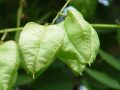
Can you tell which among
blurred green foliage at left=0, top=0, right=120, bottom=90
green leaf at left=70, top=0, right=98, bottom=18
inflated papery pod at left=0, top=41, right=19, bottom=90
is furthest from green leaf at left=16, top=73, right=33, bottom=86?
inflated papery pod at left=0, top=41, right=19, bottom=90

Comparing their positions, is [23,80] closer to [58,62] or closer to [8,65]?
[58,62]

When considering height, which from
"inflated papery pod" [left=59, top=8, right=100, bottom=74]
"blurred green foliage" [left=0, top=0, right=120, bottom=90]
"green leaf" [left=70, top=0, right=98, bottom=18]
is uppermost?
"inflated papery pod" [left=59, top=8, right=100, bottom=74]

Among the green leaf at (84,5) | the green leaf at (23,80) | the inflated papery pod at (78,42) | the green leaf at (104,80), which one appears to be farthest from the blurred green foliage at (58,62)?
the inflated papery pod at (78,42)

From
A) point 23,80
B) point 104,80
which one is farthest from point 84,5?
point 23,80

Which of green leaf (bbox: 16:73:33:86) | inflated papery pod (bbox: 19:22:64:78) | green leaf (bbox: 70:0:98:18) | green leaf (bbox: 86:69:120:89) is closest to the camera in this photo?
inflated papery pod (bbox: 19:22:64:78)

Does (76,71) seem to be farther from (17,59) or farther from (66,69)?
(66,69)

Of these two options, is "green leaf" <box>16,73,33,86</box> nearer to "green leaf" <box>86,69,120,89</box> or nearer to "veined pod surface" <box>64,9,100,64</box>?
"green leaf" <box>86,69,120,89</box>
